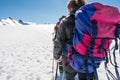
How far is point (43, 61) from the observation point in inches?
437

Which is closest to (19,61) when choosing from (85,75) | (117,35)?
(85,75)

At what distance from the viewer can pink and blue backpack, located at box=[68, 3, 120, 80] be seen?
12.4ft

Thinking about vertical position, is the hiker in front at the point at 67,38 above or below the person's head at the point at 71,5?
below

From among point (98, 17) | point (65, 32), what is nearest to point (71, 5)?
point (65, 32)

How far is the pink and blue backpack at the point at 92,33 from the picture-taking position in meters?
3.79

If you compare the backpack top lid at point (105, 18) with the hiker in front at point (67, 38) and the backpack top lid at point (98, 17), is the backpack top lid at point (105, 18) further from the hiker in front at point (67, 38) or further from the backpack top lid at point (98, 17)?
the hiker in front at point (67, 38)

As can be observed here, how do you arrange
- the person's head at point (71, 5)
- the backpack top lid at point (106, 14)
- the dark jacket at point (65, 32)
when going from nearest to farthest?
the backpack top lid at point (106, 14) → the dark jacket at point (65, 32) → the person's head at point (71, 5)

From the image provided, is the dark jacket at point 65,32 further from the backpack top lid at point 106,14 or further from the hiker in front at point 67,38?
the backpack top lid at point 106,14

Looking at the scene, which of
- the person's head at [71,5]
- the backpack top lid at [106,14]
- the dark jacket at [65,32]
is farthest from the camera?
the person's head at [71,5]

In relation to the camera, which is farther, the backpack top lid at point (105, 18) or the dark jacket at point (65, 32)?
the dark jacket at point (65, 32)

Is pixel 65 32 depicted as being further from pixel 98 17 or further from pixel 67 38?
pixel 98 17

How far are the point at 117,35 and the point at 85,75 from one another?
3.18ft

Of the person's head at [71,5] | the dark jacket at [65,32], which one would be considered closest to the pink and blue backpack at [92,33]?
the dark jacket at [65,32]

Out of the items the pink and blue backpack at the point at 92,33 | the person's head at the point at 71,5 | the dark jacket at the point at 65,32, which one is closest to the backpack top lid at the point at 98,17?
the pink and blue backpack at the point at 92,33
